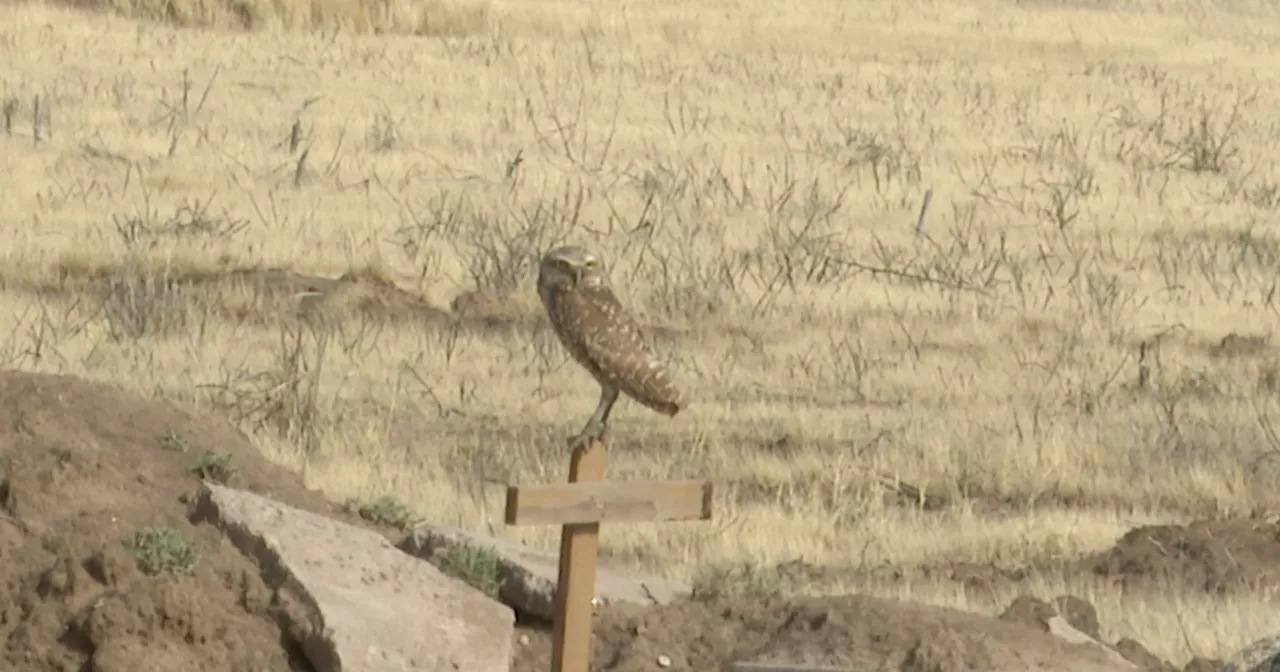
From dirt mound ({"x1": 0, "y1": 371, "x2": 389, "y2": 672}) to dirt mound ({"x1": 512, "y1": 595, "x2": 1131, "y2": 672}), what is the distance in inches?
40.6

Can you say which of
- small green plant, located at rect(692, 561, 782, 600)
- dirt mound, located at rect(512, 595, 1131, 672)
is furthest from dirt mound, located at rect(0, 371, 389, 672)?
small green plant, located at rect(692, 561, 782, 600)

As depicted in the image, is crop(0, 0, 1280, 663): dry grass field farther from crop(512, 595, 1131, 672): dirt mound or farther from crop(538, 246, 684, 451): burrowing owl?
crop(538, 246, 684, 451): burrowing owl

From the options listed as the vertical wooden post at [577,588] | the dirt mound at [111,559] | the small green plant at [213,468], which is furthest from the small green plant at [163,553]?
the vertical wooden post at [577,588]

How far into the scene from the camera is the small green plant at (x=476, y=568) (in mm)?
7438

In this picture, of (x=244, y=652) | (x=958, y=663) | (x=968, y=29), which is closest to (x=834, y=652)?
(x=958, y=663)

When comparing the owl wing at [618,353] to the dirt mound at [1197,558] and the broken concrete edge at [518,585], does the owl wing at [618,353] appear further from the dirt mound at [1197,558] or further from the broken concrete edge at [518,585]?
the dirt mound at [1197,558]

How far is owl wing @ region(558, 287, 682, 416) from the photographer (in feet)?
21.0

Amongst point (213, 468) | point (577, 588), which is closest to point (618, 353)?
point (577, 588)

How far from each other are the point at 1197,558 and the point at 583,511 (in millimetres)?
4568

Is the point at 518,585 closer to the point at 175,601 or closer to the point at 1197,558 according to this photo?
the point at 175,601

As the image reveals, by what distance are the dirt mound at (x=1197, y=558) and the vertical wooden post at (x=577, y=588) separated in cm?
400

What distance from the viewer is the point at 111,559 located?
6.62m

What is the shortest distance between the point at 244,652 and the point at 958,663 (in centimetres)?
206

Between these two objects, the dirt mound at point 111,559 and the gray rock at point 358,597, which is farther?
the gray rock at point 358,597
